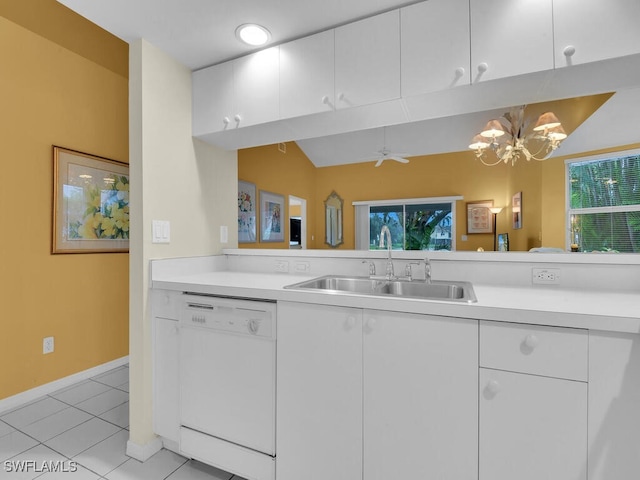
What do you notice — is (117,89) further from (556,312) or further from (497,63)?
(556,312)

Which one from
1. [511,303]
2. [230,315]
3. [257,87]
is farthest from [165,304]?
[511,303]

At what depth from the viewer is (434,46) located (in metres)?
1.36

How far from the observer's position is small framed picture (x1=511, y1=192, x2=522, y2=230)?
6.07ft

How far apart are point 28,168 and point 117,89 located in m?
1.11

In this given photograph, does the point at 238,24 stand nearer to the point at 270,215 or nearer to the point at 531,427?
the point at 270,215

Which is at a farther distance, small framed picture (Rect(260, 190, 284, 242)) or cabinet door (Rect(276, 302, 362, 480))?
small framed picture (Rect(260, 190, 284, 242))

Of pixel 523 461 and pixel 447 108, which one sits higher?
pixel 447 108

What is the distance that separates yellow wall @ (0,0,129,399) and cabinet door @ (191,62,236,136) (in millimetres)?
1241

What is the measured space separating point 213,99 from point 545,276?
81.7 inches

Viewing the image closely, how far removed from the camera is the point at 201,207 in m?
2.05

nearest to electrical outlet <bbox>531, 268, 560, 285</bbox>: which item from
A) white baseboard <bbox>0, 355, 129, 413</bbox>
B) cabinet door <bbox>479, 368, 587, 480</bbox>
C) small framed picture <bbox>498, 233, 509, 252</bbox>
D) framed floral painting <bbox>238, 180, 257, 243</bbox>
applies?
small framed picture <bbox>498, 233, 509, 252</bbox>

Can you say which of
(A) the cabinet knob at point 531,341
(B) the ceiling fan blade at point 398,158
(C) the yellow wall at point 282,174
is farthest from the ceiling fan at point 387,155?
(A) the cabinet knob at point 531,341

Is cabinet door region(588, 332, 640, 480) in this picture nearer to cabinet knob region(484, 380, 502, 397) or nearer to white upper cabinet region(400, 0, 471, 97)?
cabinet knob region(484, 380, 502, 397)

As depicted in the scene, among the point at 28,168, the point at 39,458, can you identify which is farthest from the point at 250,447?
the point at 28,168
